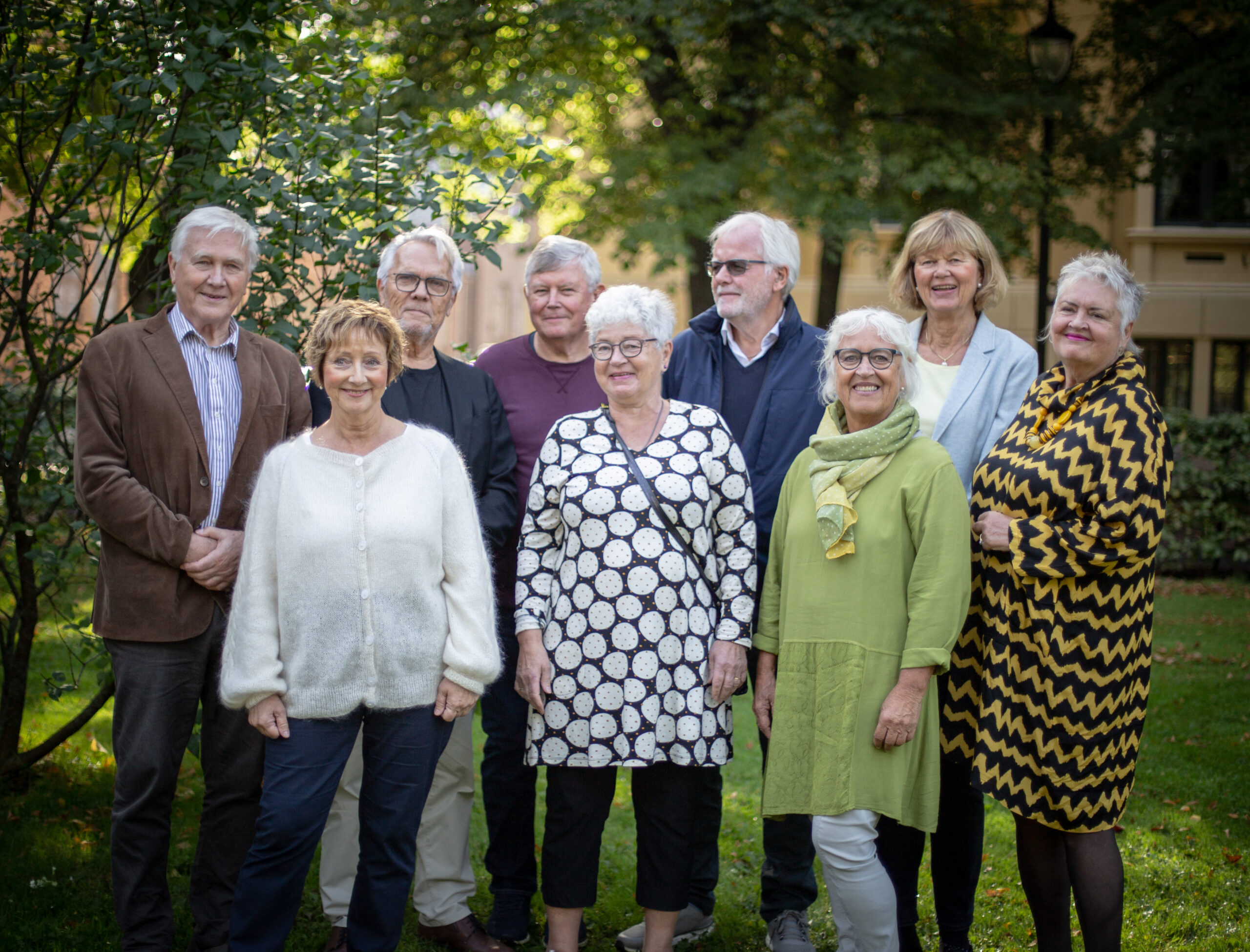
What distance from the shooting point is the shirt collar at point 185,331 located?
139 inches

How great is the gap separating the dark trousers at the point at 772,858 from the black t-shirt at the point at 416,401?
4.61ft

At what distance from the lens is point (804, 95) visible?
1227 centimetres

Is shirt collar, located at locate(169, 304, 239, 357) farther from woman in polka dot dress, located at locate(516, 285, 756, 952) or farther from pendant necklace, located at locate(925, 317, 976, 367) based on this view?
pendant necklace, located at locate(925, 317, 976, 367)

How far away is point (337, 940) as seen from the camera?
12.5 feet

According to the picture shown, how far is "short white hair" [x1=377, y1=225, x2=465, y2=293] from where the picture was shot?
12.6 ft

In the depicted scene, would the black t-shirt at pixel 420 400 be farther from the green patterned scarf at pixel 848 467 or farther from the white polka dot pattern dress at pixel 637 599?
the green patterned scarf at pixel 848 467

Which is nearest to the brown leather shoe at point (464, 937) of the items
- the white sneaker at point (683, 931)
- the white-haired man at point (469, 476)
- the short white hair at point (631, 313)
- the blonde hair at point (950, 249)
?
the white-haired man at point (469, 476)

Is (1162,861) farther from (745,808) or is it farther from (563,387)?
(563,387)

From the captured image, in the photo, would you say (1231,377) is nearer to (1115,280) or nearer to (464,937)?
(1115,280)

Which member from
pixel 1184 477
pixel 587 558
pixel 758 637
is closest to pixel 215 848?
pixel 587 558

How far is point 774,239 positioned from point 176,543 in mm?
2394

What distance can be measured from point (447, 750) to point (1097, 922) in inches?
88.9

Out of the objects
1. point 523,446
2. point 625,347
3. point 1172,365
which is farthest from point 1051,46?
point 1172,365

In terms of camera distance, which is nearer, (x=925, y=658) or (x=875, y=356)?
(x=925, y=658)
